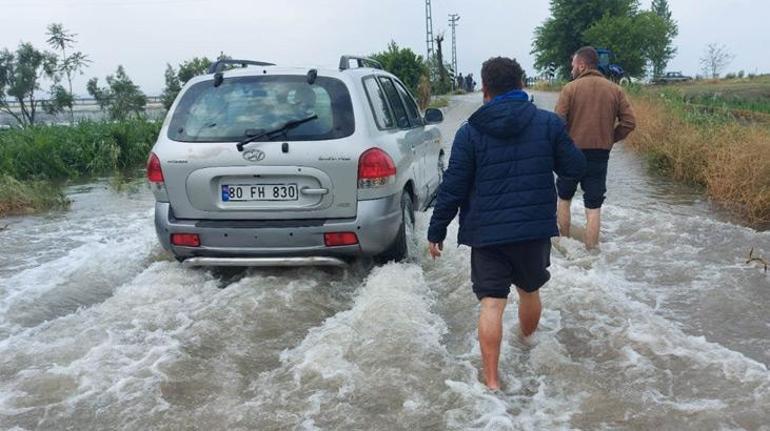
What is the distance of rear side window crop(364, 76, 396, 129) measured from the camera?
5.35 metres

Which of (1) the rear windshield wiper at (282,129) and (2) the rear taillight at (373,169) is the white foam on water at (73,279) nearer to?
(1) the rear windshield wiper at (282,129)

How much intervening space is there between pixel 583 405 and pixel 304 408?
4.58 feet

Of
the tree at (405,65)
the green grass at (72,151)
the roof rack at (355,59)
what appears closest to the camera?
the roof rack at (355,59)

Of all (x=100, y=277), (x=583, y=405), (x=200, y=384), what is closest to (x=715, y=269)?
(x=583, y=405)

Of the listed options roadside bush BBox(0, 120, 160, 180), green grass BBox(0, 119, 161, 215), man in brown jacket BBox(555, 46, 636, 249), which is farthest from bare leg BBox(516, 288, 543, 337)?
roadside bush BBox(0, 120, 160, 180)

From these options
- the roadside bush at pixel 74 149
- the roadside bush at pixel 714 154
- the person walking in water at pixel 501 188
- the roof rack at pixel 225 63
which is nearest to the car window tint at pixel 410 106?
the roof rack at pixel 225 63

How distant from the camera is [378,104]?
18.2ft

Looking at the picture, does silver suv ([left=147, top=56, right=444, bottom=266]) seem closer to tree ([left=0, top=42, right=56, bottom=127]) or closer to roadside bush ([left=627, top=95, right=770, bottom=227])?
roadside bush ([left=627, top=95, right=770, bottom=227])

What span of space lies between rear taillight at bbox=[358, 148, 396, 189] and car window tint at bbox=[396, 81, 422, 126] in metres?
1.82

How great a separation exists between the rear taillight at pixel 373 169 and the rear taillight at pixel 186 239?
4.30 ft

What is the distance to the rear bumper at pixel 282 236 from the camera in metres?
4.84

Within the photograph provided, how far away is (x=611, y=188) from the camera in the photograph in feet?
32.0

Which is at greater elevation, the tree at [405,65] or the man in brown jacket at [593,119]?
→ the tree at [405,65]

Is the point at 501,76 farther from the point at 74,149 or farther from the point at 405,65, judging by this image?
the point at 405,65
